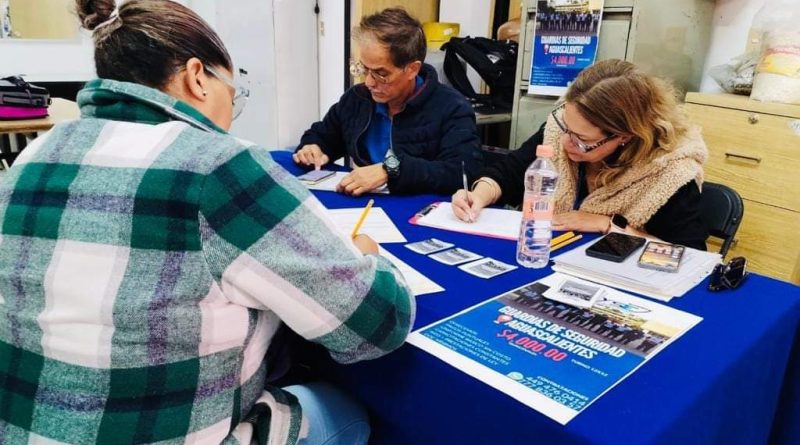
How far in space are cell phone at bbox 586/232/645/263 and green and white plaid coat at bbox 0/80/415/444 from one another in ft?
2.03

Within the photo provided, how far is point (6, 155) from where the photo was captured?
3.00 m

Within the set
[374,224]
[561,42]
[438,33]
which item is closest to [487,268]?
[374,224]

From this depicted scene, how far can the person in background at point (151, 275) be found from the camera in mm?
625

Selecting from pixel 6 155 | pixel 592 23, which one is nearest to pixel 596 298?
pixel 592 23

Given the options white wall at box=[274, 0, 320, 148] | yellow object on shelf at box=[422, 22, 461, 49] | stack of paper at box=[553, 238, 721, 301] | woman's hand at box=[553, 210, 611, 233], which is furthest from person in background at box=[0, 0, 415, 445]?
white wall at box=[274, 0, 320, 148]

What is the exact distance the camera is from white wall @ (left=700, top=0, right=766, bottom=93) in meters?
2.49

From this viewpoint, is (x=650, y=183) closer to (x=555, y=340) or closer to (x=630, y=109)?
(x=630, y=109)

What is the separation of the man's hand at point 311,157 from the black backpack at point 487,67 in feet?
4.34

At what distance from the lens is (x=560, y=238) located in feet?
4.22

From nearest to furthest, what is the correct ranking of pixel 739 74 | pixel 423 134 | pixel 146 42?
pixel 146 42 → pixel 423 134 → pixel 739 74

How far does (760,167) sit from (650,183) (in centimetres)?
100

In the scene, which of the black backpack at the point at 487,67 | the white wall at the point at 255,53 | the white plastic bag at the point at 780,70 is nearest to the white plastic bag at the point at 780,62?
the white plastic bag at the point at 780,70

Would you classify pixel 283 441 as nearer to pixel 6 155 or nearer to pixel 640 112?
pixel 640 112

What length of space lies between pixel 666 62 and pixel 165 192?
2436 millimetres
